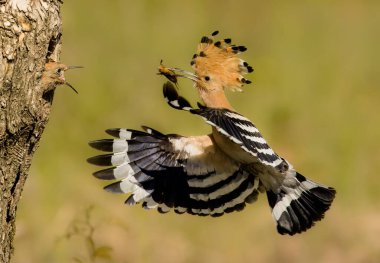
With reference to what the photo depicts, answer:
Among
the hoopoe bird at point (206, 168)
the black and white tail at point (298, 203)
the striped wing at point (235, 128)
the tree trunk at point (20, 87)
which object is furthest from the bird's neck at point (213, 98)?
the tree trunk at point (20, 87)

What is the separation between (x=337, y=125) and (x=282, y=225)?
7.95 feet

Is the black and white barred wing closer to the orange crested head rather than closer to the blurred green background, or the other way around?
the orange crested head

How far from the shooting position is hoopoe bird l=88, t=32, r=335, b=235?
3.82 m

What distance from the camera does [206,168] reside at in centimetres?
393

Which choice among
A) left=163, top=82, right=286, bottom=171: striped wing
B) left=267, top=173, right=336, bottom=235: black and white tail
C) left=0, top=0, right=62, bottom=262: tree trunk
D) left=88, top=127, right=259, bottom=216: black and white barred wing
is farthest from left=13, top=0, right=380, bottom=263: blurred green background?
left=0, top=0, right=62, bottom=262: tree trunk

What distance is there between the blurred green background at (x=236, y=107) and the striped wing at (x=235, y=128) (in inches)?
34.0

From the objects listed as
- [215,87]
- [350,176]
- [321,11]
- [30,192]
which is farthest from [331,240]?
[321,11]

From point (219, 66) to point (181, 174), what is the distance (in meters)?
0.40

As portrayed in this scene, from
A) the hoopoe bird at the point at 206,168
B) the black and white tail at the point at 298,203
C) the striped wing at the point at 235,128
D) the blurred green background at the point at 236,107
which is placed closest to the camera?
the striped wing at the point at 235,128

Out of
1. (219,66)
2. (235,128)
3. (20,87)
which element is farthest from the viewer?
(219,66)

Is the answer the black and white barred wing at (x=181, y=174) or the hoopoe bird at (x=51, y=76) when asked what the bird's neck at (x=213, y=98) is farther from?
the hoopoe bird at (x=51, y=76)

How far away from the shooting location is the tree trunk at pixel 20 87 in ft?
10.1

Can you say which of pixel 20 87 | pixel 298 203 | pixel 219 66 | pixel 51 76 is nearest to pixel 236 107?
pixel 298 203

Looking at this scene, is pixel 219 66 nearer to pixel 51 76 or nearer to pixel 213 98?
pixel 213 98
